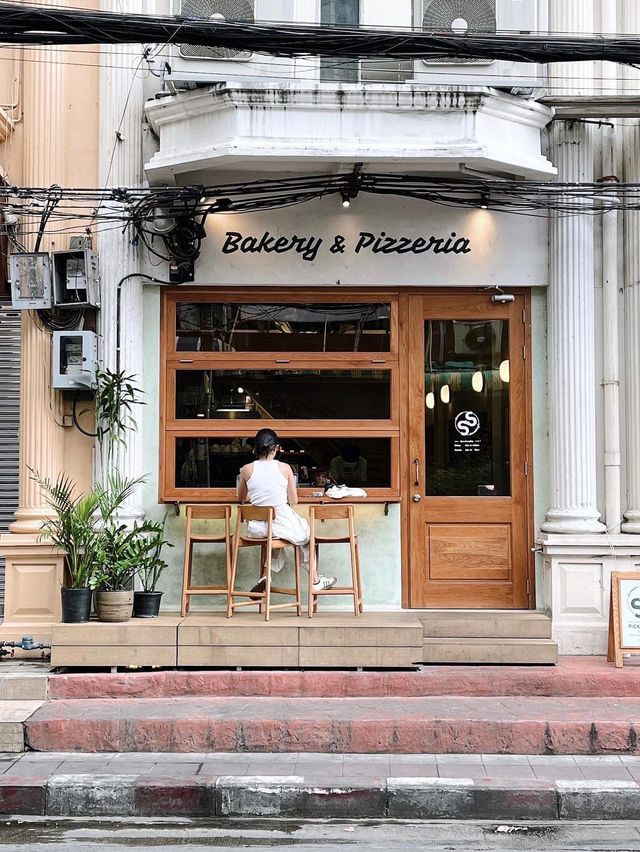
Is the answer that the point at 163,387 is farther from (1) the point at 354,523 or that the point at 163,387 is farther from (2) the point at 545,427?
(2) the point at 545,427

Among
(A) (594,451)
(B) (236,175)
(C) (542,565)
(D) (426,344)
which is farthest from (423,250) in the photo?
(C) (542,565)

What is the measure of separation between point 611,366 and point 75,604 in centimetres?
551

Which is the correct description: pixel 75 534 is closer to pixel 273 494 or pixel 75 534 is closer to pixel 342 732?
pixel 273 494

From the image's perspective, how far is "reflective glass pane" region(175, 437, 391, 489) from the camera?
9836 millimetres

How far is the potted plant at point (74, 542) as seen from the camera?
868 cm

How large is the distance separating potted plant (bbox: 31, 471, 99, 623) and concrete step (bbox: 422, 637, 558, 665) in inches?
121

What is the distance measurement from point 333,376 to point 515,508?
2.24 meters

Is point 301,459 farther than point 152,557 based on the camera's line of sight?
Yes

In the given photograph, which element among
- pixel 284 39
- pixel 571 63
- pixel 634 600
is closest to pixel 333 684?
pixel 634 600

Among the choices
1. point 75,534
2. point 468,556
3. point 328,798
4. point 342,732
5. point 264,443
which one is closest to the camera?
point 328,798

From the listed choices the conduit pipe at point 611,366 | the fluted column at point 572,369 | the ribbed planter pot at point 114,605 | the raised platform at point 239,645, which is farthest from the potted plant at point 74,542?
the conduit pipe at point 611,366

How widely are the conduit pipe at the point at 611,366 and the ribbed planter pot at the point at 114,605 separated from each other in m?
4.60

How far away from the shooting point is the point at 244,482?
9.27 m

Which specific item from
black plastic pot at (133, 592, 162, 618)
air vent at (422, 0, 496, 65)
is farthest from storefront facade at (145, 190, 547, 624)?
air vent at (422, 0, 496, 65)
